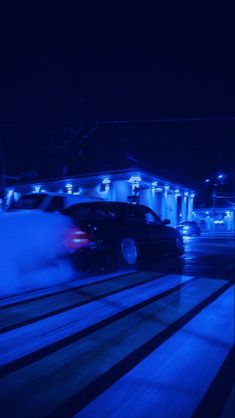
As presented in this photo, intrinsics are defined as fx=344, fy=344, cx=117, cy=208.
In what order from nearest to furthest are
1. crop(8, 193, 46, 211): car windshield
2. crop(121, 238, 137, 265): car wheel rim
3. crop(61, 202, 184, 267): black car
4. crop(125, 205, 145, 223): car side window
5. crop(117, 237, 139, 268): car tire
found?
crop(61, 202, 184, 267): black car, crop(117, 237, 139, 268): car tire, crop(121, 238, 137, 265): car wheel rim, crop(125, 205, 145, 223): car side window, crop(8, 193, 46, 211): car windshield

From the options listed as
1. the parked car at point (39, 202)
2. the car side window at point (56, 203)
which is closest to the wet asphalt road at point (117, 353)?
the parked car at point (39, 202)

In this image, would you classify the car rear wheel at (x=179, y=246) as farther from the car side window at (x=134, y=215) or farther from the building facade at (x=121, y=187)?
the building facade at (x=121, y=187)

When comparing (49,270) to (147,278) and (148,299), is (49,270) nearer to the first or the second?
(147,278)

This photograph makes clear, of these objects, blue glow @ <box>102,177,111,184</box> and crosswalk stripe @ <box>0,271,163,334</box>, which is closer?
crosswalk stripe @ <box>0,271,163,334</box>

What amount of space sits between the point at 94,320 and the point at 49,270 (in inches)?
108

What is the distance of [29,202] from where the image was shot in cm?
1034

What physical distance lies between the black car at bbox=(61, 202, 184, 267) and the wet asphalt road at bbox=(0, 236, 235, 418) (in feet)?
4.45

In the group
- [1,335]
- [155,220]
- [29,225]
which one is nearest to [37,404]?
[1,335]

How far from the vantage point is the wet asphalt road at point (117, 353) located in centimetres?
218

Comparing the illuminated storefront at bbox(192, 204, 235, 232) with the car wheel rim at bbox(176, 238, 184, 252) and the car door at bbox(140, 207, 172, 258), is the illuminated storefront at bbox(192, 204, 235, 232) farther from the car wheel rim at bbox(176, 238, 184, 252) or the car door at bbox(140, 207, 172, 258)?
the car door at bbox(140, 207, 172, 258)

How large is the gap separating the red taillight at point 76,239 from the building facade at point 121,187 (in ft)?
46.7

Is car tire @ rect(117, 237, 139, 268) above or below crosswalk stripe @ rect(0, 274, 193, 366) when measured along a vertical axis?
above

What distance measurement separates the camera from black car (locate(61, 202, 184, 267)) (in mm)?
6484

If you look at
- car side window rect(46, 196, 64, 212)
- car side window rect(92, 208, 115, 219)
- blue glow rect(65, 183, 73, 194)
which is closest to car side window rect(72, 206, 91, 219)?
car side window rect(92, 208, 115, 219)
